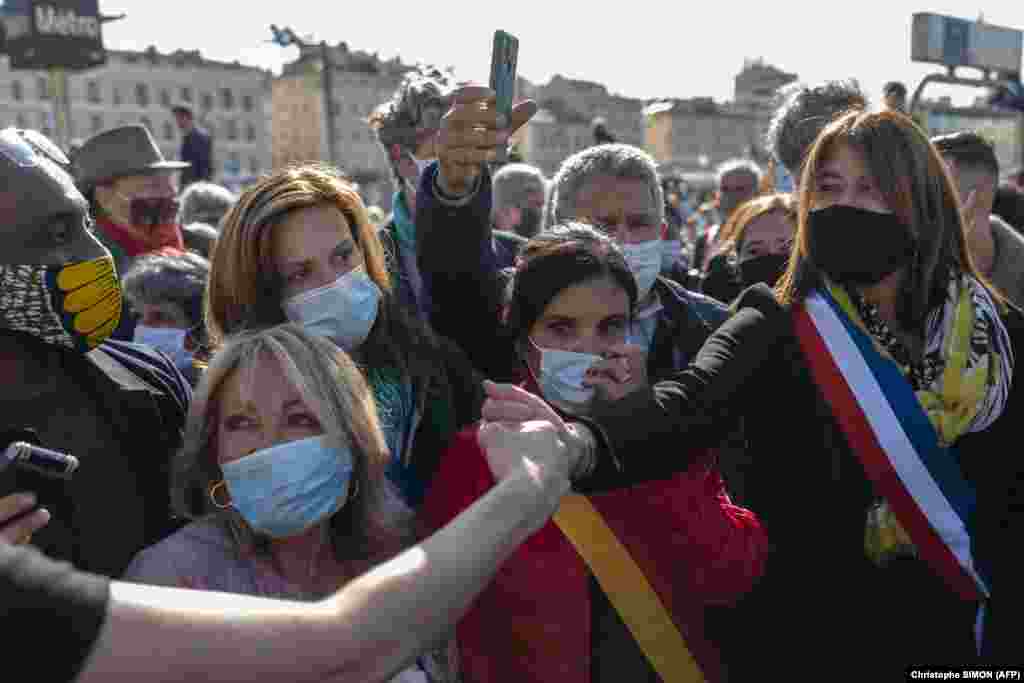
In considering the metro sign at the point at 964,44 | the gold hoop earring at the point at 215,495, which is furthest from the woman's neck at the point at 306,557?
the metro sign at the point at 964,44

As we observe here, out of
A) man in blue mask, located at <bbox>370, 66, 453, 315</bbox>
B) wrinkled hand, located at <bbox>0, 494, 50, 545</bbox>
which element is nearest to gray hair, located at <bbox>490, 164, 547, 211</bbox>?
man in blue mask, located at <bbox>370, 66, 453, 315</bbox>

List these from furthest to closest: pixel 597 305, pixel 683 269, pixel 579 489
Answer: pixel 683 269, pixel 597 305, pixel 579 489

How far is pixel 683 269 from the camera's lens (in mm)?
4234

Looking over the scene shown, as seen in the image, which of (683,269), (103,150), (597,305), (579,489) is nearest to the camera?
(579,489)

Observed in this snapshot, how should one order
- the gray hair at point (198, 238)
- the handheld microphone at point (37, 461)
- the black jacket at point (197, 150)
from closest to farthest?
1. the handheld microphone at point (37, 461)
2. the gray hair at point (198, 238)
3. the black jacket at point (197, 150)

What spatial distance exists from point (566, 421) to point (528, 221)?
4.76m

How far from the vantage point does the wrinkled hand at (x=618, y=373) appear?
2.05m

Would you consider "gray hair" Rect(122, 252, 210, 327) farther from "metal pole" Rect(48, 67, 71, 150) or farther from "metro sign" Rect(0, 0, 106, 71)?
"metro sign" Rect(0, 0, 106, 71)

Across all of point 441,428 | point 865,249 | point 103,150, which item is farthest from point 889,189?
point 103,150

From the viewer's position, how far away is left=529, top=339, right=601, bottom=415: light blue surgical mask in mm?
2227

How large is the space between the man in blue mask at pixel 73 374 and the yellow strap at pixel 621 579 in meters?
0.90

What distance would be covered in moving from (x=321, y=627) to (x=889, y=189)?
166 centimetres

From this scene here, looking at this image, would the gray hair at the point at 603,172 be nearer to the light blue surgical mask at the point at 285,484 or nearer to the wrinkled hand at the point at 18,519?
the light blue surgical mask at the point at 285,484

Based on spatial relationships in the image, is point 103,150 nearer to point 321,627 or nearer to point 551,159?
point 321,627
